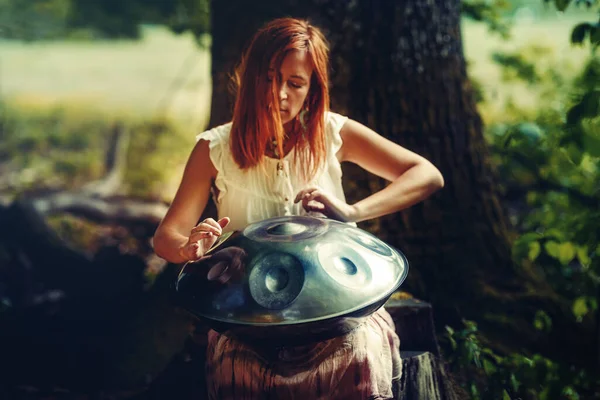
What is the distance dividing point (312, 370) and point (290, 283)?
284 millimetres

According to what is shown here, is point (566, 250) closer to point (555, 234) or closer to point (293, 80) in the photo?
point (555, 234)

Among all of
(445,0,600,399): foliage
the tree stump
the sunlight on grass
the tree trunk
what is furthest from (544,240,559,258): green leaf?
the sunlight on grass

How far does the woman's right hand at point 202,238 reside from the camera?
69.7 inches

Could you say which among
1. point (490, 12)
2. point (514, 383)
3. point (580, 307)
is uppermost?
point (490, 12)

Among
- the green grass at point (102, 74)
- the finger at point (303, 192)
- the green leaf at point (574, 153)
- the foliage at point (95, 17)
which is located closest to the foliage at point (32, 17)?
the foliage at point (95, 17)

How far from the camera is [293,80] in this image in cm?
198

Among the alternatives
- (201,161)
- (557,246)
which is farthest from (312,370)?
(557,246)

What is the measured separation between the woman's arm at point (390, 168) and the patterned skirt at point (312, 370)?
455 mm

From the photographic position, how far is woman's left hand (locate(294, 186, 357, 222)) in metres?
1.92

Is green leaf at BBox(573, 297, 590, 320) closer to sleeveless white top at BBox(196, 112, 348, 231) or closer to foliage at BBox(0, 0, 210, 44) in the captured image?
sleeveless white top at BBox(196, 112, 348, 231)

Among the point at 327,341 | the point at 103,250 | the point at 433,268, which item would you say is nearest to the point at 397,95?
the point at 433,268

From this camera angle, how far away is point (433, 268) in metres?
2.86

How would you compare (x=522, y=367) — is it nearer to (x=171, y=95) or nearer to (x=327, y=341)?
(x=327, y=341)

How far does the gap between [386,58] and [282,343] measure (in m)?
1.57
